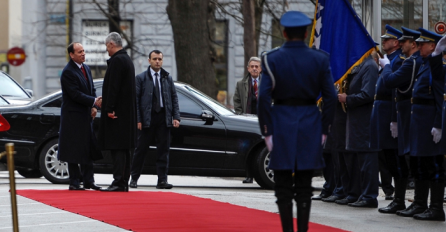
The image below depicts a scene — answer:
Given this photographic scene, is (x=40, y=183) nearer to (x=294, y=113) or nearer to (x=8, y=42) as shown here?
(x=294, y=113)

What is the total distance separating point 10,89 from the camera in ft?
54.6

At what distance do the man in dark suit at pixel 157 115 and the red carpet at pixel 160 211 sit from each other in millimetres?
1258

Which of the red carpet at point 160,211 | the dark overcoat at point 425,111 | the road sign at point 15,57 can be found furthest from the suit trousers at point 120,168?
the road sign at point 15,57

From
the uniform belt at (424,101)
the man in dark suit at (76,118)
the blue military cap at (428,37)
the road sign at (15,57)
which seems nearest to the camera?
the blue military cap at (428,37)

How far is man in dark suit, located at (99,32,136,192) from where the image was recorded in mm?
10320

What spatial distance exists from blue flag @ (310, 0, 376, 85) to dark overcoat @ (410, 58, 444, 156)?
4.07 ft

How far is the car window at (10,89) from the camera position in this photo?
16375 mm

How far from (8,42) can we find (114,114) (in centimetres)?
4000

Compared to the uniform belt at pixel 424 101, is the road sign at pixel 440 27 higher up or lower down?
higher up

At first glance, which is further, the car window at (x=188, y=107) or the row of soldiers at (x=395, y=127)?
the car window at (x=188, y=107)

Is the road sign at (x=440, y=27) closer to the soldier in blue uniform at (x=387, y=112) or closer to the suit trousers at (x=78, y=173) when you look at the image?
the soldier in blue uniform at (x=387, y=112)

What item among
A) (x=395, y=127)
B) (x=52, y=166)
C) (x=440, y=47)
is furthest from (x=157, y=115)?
(x=440, y=47)

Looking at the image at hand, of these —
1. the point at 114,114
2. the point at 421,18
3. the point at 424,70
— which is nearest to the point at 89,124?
the point at 114,114

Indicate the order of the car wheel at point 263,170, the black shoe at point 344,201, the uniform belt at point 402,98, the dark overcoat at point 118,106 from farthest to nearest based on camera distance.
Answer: the car wheel at point 263,170 → the dark overcoat at point 118,106 → the black shoe at point 344,201 → the uniform belt at point 402,98
